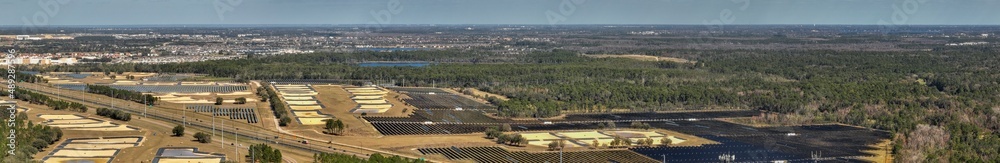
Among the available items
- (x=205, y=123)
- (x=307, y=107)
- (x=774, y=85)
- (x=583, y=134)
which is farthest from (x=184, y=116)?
(x=774, y=85)

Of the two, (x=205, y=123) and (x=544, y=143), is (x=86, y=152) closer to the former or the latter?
(x=205, y=123)

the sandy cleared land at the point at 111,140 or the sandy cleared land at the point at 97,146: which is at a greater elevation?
the sandy cleared land at the point at 97,146

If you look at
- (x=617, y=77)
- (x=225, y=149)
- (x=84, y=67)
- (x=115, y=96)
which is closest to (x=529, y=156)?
(x=225, y=149)

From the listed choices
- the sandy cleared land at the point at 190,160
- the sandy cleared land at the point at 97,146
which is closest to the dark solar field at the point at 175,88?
the sandy cleared land at the point at 97,146

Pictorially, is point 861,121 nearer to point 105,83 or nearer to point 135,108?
point 135,108

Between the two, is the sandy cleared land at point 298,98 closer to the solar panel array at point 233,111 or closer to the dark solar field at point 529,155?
the solar panel array at point 233,111

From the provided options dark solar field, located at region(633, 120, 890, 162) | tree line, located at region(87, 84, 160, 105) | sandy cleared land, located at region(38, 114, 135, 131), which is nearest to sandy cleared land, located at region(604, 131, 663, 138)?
dark solar field, located at region(633, 120, 890, 162)

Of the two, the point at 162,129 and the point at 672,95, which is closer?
the point at 162,129

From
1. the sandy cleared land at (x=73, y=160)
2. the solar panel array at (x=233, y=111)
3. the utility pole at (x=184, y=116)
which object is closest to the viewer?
the sandy cleared land at (x=73, y=160)
